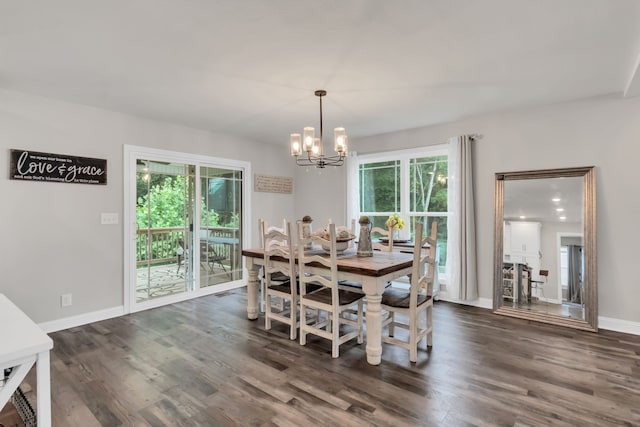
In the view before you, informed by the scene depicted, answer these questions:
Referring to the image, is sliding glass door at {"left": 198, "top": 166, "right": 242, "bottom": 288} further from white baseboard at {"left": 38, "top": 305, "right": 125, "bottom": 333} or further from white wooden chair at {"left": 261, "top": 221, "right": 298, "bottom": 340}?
white wooden chair at {"left": 261, "top": 221, "right": 298, "bottom": 340}

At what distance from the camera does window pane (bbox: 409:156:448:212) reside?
456 cm

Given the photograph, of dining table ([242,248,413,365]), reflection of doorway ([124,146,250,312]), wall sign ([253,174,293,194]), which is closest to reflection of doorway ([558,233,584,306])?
dining table ([242,248,413,365])

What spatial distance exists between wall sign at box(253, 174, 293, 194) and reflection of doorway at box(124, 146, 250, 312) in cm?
26

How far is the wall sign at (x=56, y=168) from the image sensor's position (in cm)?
318

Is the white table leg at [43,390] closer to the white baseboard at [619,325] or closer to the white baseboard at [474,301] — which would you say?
the white baseboard at [474,301]

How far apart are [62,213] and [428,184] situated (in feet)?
14.6

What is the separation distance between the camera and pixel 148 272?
4242mm

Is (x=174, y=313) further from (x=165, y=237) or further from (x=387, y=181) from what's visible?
(x=387, y=181)

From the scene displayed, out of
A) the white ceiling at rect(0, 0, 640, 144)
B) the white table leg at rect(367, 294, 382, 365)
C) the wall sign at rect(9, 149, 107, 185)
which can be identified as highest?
the white ceiling at rect(0, 0, 640, 144)

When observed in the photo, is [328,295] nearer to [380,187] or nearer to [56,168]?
[380,187]

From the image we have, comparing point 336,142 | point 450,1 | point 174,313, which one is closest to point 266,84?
point 336,142

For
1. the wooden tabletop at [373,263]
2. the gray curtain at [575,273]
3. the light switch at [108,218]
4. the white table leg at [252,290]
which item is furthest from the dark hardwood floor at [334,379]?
the light switch at [108,218]

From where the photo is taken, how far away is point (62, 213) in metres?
3.45

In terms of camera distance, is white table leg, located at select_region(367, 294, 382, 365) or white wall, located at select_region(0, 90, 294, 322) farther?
white wall, located at select_region(0, 90, 294, 322)
